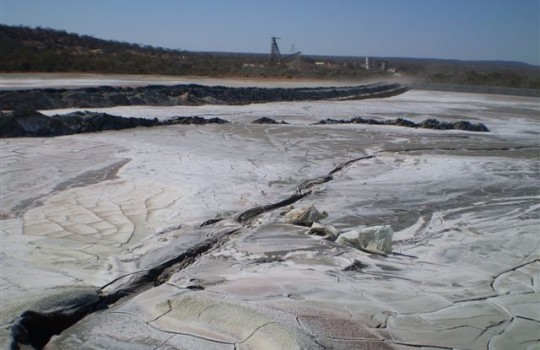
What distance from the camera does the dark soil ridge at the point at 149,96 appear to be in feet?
55.0

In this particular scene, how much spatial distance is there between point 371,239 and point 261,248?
1.14 meters

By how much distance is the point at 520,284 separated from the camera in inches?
201

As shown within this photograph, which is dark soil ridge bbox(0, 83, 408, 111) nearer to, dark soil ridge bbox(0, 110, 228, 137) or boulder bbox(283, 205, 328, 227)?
dark soil ridge bbox(0, 110, 228, 137)

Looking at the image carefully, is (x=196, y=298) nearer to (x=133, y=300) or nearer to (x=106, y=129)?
(x=133, y=300)

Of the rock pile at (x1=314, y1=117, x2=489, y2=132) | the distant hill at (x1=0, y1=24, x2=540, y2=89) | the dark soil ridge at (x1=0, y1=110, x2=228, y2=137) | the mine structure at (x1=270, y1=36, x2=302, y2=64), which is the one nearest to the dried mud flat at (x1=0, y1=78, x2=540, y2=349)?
the dark soil ridge at (x1=0, y1=110, x2=228, y2=137)

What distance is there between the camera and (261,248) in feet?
19.2

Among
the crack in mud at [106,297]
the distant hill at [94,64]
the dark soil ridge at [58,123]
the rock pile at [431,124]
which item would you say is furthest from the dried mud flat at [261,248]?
the distant hill at [94,64]

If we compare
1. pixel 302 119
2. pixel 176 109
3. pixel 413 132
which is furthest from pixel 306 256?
pixel 176 109

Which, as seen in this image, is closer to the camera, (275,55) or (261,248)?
(261,248)

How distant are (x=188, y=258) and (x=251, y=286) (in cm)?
102

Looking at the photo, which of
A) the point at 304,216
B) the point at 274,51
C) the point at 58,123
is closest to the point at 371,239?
the point at 304,216

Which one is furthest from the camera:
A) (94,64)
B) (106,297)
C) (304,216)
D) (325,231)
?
(94,64)

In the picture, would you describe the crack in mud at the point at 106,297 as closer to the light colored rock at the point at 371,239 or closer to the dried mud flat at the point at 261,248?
the dried mud flat at the point at 261,248

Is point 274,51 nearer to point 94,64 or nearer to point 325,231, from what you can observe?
point 94,64
